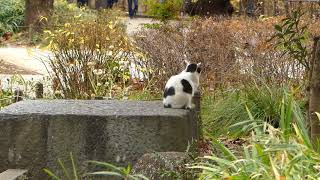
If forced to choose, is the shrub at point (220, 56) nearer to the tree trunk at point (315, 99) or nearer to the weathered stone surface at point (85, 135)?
the weathered stone surface at point (85, 135)

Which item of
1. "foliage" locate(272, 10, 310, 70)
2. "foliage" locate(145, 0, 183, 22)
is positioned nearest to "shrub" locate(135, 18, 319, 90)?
"foliage" locate(272, 10, 310, 70)

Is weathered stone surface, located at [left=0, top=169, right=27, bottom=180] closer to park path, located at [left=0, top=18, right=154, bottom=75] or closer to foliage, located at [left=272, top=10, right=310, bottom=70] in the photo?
foliage, located at [left=272, top=10, right=310, bottom=70]

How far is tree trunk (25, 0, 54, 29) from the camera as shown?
80.6 ft

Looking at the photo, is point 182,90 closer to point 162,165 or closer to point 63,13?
point 162,165

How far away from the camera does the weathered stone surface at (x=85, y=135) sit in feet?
21.7

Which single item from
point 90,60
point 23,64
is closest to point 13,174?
point 90,60

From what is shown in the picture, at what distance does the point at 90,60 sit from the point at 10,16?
16543 mm

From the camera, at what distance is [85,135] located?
265 inches

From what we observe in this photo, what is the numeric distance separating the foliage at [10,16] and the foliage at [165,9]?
539cm

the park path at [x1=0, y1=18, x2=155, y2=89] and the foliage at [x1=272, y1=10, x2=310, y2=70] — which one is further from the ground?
the foliage at [x1=272, y1=10, x2=310, y2=70]

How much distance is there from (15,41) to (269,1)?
9.03 metres

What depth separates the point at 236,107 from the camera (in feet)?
29.0

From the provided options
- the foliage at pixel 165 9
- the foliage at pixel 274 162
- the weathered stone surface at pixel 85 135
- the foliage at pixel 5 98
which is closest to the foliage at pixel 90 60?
the foliage at pixel 5 98

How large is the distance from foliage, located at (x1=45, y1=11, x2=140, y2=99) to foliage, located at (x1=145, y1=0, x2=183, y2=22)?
9275 mm
